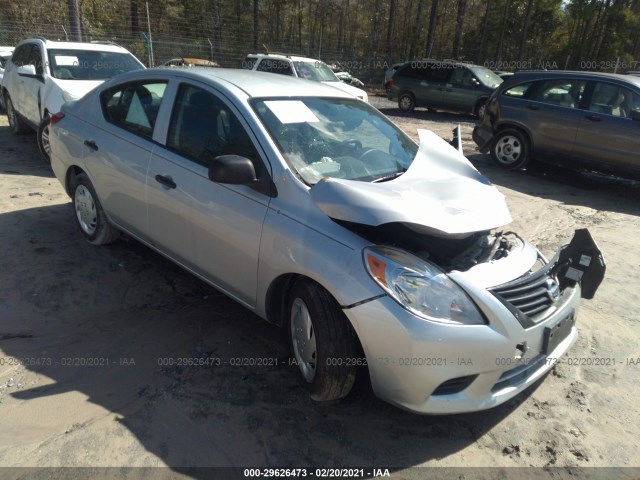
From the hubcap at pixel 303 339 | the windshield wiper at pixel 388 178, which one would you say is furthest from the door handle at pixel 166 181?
the windshield wiper at pixel 388 178

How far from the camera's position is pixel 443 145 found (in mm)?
3705

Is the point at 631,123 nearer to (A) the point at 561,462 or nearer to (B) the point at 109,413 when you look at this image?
(A) the point at 561,462

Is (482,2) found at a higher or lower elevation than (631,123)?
higher

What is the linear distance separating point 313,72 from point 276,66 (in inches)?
39.6

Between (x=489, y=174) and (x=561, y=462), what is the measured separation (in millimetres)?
6585

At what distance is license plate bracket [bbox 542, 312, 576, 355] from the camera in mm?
2582

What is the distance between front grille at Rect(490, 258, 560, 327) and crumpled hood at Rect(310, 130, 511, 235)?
0.34 metres

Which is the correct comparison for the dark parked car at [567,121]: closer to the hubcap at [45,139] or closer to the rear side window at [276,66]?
the rear side window at [276,66]

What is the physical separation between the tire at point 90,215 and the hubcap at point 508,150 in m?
6.81

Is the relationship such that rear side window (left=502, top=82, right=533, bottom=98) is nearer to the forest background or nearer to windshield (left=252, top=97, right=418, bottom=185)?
windshield (left=252, top=97, right=418, bottom=185)

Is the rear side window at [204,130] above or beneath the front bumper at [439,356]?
above

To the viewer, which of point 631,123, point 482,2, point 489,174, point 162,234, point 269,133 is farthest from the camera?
point 482,2

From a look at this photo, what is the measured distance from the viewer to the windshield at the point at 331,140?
3021 mm

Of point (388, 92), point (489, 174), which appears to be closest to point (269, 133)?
point (489, 174)
